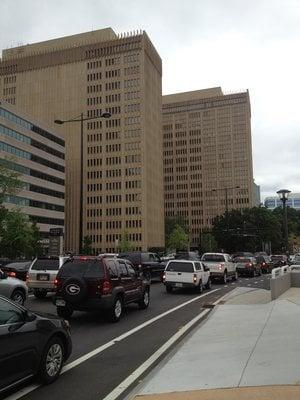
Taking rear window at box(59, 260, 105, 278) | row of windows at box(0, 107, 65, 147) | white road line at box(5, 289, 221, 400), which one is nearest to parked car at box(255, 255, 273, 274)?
white road line at box(5, 289, 221, 400)

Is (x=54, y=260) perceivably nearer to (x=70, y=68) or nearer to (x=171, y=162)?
(x=70, y=68)

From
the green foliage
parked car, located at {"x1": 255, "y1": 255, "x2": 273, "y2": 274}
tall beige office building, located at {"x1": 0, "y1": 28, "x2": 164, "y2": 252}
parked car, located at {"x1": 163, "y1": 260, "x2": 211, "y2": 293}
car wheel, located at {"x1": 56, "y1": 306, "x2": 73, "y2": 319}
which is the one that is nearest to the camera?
car wheel, located at {"x1": 56, "y1": 306, "x2": 73, "y2": 319}

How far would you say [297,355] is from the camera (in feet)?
26.8

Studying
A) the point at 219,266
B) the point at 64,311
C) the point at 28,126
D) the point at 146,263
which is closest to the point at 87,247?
the point at 28,126

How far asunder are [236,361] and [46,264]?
13.4 meters

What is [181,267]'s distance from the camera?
76.9ft

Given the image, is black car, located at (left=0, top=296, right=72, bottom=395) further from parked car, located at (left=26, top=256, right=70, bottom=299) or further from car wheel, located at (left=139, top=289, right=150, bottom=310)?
parked car, located at (left=26, top=256, right=70, bottom=299)

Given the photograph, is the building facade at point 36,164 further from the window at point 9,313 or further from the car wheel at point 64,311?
the window at point 9,313

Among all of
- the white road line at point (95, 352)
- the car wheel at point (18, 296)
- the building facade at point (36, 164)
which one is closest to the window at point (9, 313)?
the white road line at point (95, 352)

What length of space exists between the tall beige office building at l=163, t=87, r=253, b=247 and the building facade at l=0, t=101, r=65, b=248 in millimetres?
72691

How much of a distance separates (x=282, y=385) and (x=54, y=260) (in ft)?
49.1

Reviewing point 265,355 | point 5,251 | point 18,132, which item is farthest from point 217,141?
point 265,355

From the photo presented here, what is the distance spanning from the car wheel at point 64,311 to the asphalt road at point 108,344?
246mm

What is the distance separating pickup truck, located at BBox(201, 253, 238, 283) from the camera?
99.3 feet
